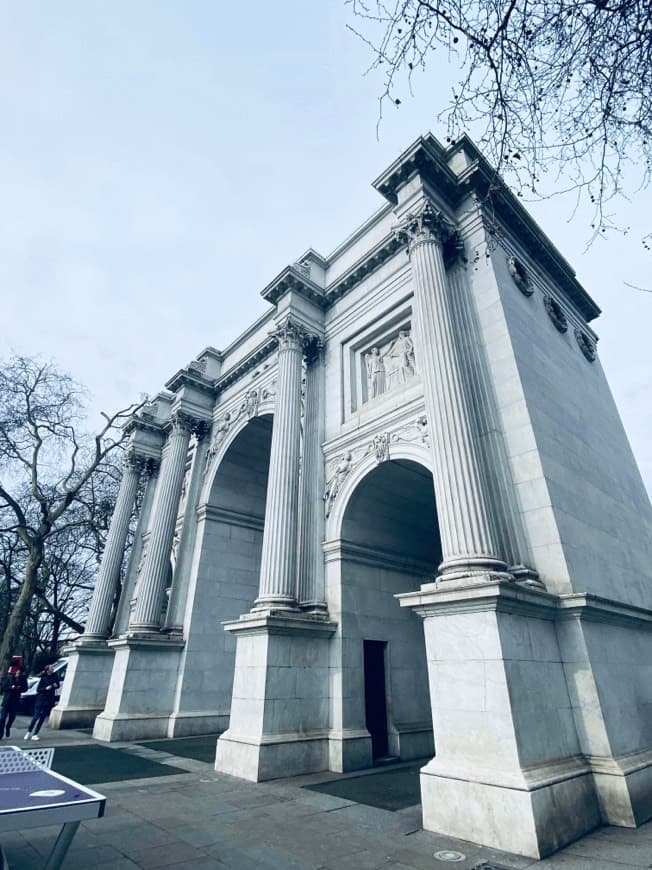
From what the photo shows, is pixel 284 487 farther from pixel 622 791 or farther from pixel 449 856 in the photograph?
pixel 622 791

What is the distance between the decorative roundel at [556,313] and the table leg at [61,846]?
→ 49.3ft

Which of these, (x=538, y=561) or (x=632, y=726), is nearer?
(x=632, y=726)

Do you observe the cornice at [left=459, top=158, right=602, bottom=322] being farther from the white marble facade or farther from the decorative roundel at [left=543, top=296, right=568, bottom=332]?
the decorative roundel at [left=543, top=296, right=568, bottom=332]

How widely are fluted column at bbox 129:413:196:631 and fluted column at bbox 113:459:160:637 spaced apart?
3294mm

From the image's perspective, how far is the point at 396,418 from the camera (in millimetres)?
12094

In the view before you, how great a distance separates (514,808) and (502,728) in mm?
828

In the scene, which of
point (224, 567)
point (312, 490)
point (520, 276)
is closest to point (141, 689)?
point (224, 567)

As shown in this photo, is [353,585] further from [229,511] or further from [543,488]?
[229,511]

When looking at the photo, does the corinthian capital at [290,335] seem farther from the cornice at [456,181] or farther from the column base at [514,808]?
the column base at [514,808]

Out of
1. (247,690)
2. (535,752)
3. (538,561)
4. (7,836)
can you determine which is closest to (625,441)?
(538,561)

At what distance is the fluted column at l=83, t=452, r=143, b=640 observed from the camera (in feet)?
61.9

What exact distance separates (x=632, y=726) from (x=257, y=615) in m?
7.23

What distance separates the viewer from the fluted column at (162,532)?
16438mm

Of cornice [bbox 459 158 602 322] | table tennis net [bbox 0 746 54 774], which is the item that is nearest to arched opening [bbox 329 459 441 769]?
table tennis net [bbox 0 746 54 774]
